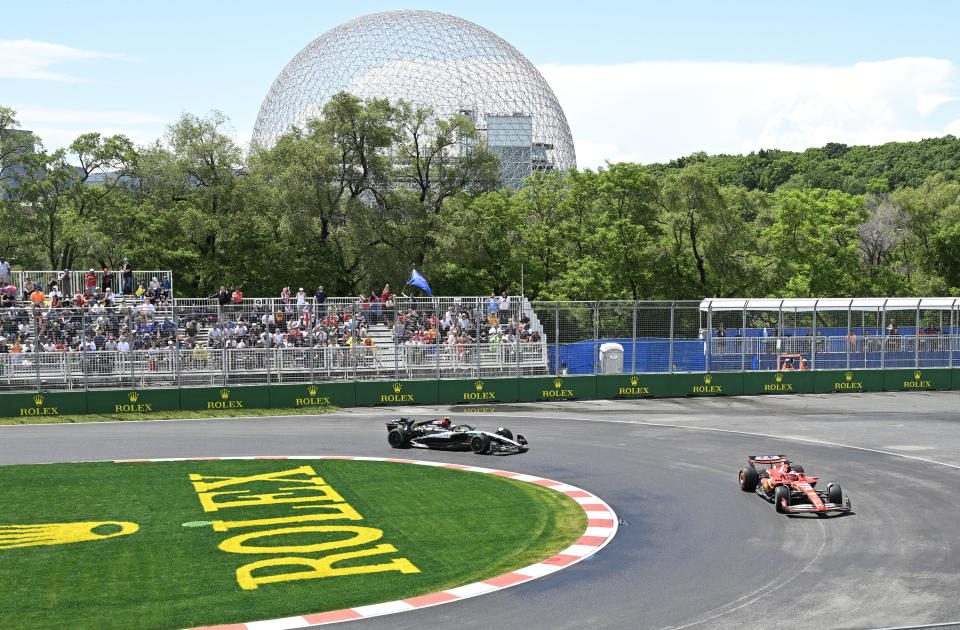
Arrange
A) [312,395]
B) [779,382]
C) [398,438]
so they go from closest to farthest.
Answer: [398,438], [312,395], [779,382]

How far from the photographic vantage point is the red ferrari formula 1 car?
16672mm

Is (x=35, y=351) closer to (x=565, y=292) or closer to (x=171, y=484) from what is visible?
(x=171, y=484)

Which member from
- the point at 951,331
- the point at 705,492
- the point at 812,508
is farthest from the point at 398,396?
the point at 951,331

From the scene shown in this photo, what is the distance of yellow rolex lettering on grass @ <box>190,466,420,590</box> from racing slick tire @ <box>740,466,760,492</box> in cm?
753

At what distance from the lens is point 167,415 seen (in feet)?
105

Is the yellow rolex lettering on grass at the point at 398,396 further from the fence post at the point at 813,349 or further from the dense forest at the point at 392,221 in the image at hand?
the fence post at the point at 813,349

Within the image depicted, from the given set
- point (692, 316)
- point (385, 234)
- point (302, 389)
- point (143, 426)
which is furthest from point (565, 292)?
point (143, 426)

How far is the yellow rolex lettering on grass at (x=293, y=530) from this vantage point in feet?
43.8

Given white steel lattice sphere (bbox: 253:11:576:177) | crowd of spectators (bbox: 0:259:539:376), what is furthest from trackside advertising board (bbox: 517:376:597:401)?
white steel lattice sphere (bbox: 253:11:576:177)

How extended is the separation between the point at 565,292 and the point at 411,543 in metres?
36.9

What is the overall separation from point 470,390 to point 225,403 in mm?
8794

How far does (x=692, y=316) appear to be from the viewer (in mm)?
38000

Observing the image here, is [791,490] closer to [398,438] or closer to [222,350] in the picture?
[398,438]

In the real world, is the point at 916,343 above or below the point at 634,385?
above
